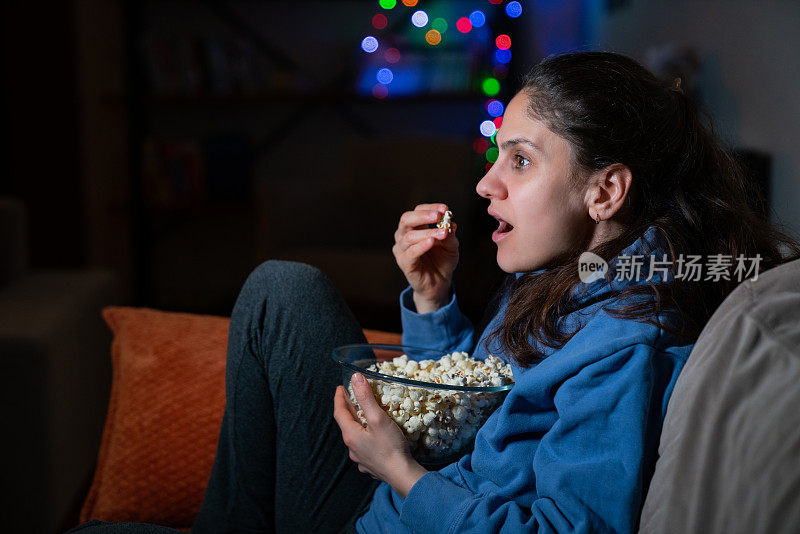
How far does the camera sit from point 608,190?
86 centimetres

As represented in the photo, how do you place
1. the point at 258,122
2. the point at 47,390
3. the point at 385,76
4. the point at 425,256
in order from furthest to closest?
the point at 258,122
the point at 385,76
the point at 47,390
the point at 425,256

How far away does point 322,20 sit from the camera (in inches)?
145

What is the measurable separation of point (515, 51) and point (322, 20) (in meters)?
1.05

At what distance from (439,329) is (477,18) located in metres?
2.79

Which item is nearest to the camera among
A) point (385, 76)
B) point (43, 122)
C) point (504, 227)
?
point (504, 227)

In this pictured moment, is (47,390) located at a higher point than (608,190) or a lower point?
lower

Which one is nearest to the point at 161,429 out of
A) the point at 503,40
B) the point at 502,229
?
the point at 502,229

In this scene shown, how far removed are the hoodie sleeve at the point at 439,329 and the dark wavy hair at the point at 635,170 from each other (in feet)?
0.68

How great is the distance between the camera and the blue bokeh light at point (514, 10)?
11.0 ft

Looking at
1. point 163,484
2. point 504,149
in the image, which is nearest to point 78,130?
point 163,484

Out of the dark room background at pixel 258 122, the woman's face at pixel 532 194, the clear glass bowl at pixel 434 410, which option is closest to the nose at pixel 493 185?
the woman's face at pixel 532 194

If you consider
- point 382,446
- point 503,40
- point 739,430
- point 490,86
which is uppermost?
point 503,40

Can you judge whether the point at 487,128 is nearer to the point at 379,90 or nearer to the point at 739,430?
the point at 379,90

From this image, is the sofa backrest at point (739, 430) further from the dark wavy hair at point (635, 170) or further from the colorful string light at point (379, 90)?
the colorful string light at point (379, 90)
